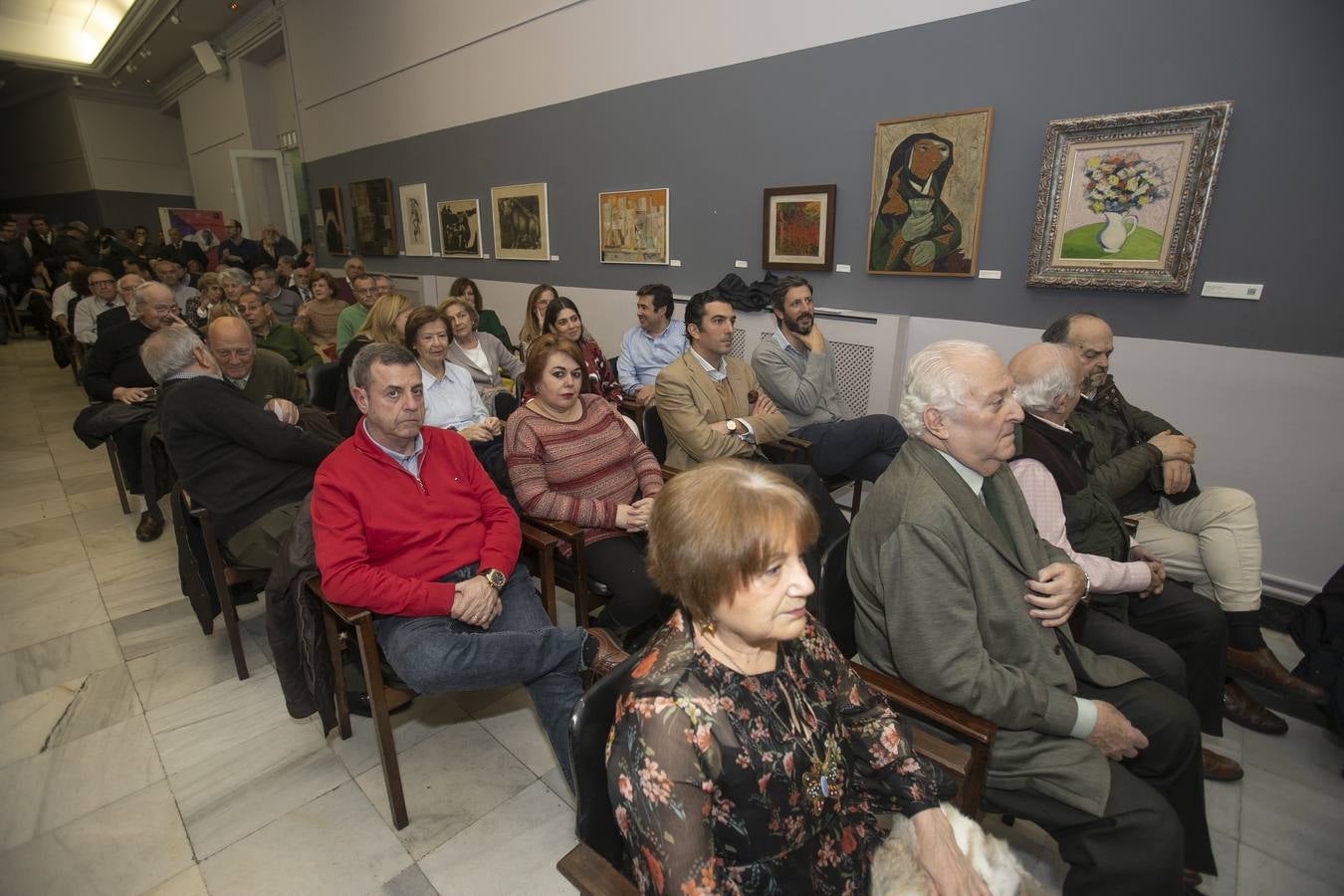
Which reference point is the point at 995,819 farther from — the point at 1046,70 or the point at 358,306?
the point at 358,306

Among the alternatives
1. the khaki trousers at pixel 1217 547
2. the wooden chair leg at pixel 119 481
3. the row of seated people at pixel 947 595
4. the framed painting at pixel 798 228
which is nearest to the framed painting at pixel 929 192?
the framed painting at pixel 798 228

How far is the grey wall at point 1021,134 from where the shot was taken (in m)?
2.52

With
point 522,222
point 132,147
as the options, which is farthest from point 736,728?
point 132,147

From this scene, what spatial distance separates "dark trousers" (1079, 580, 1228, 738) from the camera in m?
1.77

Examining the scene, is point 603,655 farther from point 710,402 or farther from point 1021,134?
point 1021,134

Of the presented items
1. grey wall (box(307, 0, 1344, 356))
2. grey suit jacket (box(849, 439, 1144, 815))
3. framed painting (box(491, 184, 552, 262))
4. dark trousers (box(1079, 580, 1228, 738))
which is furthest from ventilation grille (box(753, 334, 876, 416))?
framed painting (box(491, 184, 552, 262))

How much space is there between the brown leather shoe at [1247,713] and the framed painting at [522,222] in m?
5.88

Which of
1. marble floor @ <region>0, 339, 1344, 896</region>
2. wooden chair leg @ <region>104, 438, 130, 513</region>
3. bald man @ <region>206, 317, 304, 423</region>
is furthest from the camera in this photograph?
wooden chair leg @ <region>104, 438, 130, 513</region>

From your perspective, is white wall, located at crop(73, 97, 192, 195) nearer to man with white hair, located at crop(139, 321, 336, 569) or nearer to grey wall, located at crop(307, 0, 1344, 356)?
grey wall, located at crop(307, 0, 1344, 356)

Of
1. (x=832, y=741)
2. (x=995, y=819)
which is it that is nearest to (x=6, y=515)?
(x=832, y=741)

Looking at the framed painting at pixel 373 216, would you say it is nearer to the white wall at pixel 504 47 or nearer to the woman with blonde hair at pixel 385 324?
the white wall at pixel 504 47

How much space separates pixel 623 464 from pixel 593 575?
490 mm

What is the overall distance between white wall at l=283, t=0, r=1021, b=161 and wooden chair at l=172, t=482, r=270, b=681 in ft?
13.6

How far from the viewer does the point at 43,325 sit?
1049 cm
